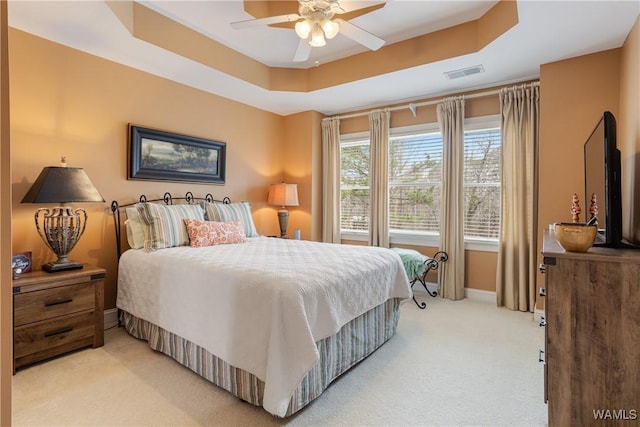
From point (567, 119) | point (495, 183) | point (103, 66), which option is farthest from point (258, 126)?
point (567, 119)

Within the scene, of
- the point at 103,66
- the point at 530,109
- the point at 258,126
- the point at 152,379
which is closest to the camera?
the point at 152,379

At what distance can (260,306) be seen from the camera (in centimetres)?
177

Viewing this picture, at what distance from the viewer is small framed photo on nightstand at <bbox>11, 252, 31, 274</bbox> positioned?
96.3 inches

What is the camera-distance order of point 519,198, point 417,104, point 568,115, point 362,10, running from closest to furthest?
point 362,10, point 568,115, point 519,198, point 417,104

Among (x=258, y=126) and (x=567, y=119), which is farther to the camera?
(x=258, y=126)

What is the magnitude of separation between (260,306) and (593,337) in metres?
1.59

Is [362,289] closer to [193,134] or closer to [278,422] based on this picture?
[278,422]

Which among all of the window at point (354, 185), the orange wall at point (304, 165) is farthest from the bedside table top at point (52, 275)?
the window at point (354, 185)

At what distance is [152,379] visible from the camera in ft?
7.20

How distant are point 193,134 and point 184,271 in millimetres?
2173

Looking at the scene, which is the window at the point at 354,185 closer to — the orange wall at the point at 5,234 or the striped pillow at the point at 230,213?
the striped pillow at the point at 230,213

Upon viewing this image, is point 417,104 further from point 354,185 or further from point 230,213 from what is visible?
point 230,213

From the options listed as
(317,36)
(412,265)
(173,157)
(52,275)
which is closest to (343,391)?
(412,265)

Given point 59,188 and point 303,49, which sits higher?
point 303,49
